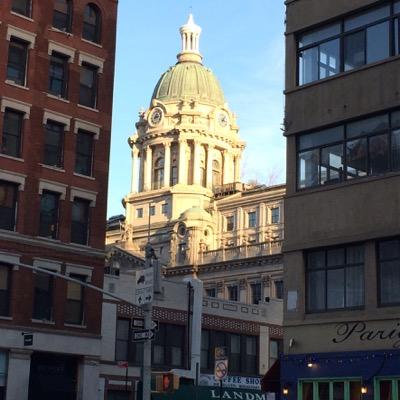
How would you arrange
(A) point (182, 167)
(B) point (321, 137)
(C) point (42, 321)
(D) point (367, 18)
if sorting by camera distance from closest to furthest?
(D) point (367, 18) < (B) point (321, 137) < (C) point (42, 321) < (A) point (182, 167)

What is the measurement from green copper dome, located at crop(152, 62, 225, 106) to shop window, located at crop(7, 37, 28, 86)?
9505 cm

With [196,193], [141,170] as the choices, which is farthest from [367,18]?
[141,170]

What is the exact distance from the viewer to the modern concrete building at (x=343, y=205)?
26.6 m

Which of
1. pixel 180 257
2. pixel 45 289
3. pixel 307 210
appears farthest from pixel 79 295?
pixel 180 257

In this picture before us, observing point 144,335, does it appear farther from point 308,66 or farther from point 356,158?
point 308,66

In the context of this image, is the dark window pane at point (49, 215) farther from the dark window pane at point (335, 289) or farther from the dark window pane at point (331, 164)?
the dark window pane at point (335, 289)

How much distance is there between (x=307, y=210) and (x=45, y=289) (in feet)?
A: 65.9

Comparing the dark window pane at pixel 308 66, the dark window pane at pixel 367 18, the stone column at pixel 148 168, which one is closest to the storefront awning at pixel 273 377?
the dark window pane at pixel 308 66

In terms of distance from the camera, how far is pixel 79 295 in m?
47.0

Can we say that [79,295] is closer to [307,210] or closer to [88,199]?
[88,199]

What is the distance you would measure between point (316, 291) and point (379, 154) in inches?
173

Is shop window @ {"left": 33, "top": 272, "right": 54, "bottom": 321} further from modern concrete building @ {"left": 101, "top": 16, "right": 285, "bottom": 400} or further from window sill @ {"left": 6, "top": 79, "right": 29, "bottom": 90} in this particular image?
window sill @ {"left": 6, "top": 79, "right": 29, "bottom": 90}

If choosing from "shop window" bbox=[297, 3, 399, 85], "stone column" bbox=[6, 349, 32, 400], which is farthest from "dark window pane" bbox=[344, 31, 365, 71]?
"stone column" bbox=[6, 349, 32, 400]

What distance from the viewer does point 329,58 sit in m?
29.4
